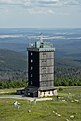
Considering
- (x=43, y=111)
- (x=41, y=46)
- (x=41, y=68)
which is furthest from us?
(x=41, y=46)

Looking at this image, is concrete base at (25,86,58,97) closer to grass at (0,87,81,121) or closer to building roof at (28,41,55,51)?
building roof at (28,41,55,51)

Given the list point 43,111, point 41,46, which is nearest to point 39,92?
point 41,46

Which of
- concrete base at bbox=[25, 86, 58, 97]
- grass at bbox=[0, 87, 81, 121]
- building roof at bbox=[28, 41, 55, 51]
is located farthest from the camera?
building roof at bbox=[28, 41, 55, 51]

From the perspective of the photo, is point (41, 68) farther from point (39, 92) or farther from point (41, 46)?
point (39, 92)

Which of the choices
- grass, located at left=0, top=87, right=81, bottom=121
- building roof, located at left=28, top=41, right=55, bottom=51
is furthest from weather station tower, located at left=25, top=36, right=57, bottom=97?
grass, located at left=0, top=87, right=81, bottom=121

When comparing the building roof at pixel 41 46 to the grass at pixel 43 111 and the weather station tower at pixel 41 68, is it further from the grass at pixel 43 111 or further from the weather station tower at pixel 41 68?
the grass at pixel 43 111

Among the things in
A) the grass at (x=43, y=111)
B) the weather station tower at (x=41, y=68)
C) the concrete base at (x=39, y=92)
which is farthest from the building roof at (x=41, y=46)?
the grass at (x=43, y=111)

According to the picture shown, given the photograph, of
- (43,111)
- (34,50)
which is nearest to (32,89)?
(34,50)

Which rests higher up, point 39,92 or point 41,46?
point 41,46

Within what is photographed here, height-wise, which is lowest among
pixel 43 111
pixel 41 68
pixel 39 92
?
→ pixel 43 111

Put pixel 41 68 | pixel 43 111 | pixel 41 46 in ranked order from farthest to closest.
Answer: pixel 41 46 < pixel 41 68 < pixel 43 111
